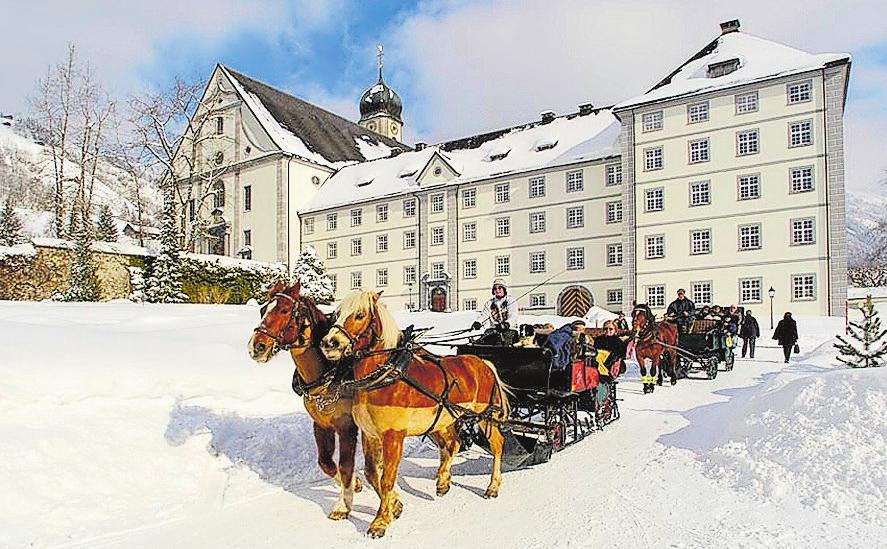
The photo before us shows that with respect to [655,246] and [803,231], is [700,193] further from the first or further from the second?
[803,231]

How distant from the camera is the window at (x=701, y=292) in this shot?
115 feet

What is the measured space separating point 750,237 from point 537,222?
492 inches

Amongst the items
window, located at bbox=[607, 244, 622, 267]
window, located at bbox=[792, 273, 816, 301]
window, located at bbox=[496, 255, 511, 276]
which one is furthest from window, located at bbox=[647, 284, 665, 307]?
window, located at bbox=[496, 255, 511, 276]

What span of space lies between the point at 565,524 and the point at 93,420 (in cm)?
515

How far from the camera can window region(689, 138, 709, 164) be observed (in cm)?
3575

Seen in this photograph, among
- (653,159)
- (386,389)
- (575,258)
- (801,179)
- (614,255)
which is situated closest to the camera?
(386,389)

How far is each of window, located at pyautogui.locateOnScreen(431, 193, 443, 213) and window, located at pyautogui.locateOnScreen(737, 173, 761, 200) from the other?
61.7ft

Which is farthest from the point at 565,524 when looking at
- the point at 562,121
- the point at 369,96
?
the point at 369,96

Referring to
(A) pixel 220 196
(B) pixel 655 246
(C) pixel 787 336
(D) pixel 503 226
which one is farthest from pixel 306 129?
(C) pixel 787 336

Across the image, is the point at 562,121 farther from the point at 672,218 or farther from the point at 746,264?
the point at 746,264

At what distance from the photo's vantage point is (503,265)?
43.1 metres

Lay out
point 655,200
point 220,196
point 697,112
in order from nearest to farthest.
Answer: point 697,112 → point 655,200 → point 220,196

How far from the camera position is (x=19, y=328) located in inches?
394

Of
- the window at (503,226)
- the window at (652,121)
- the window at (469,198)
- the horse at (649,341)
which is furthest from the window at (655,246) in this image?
the horse at (649,341)
